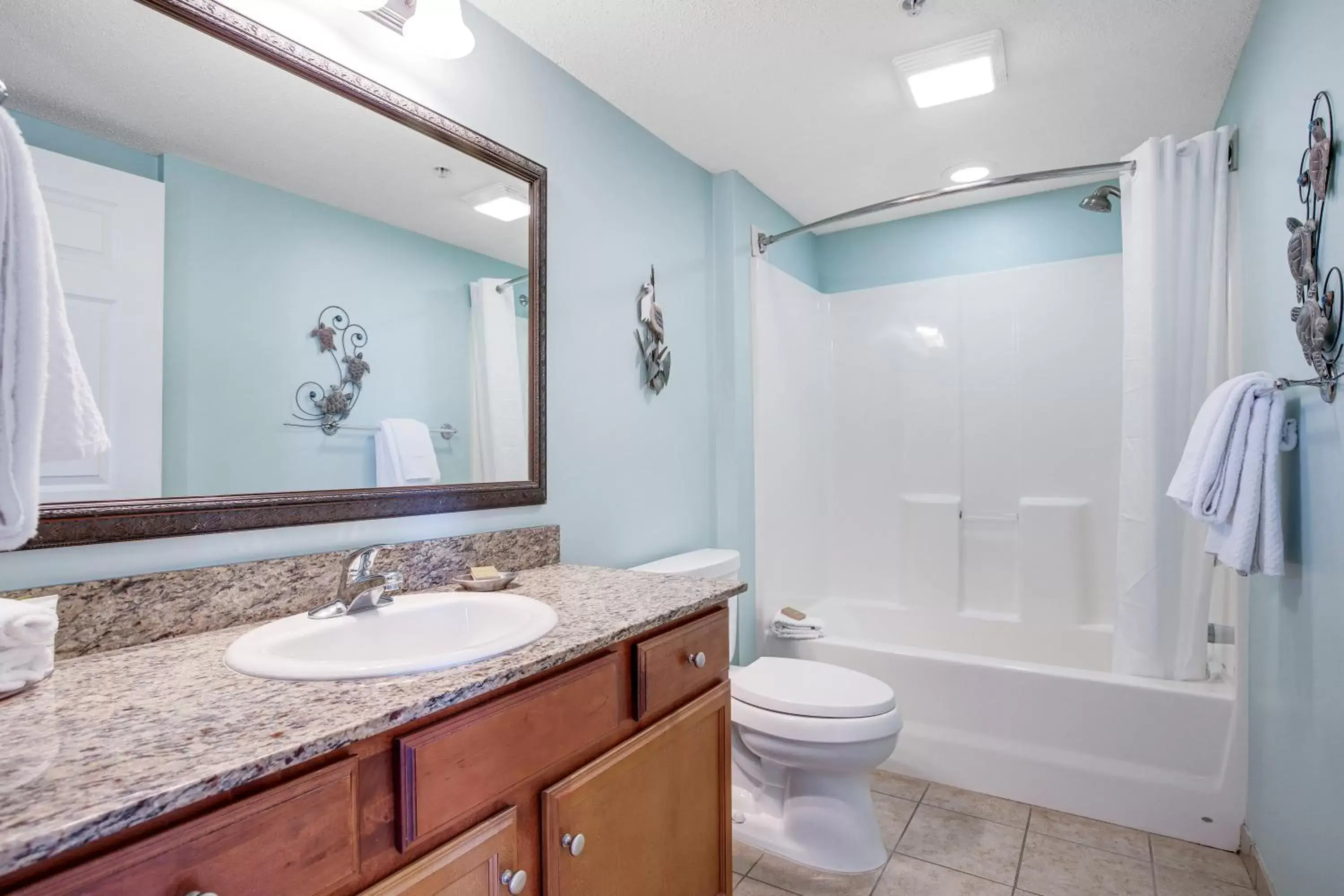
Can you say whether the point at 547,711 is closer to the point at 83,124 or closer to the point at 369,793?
the point at 369,793

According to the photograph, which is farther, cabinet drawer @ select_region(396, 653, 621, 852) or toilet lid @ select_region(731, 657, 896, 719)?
toilet lid @ select_region(731, 657, 896, 719)

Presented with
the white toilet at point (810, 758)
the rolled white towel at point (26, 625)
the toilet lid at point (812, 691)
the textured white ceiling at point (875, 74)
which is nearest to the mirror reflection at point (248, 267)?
the rolled white towel at point (26, 625)

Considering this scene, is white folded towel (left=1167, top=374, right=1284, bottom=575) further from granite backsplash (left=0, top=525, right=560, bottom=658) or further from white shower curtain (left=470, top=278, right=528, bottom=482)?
granite backsplash (left=0, top=525, right=560, bottom=658)

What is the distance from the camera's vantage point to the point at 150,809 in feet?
1.86

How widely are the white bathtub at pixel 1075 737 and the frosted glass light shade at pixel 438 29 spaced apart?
7.25 ft

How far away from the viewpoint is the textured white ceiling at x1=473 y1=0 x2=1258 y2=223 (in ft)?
5.57

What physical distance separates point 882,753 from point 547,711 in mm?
1228

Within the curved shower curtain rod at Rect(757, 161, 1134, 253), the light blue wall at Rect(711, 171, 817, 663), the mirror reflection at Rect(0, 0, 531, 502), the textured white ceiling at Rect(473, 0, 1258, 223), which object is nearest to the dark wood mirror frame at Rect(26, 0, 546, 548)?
the mirror reflection at Rect(0, 0, 531, 502)

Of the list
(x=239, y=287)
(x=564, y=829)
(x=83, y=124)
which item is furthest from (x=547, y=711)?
(x=83, y=124)

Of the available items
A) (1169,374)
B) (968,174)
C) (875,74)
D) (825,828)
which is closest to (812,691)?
(825,828)

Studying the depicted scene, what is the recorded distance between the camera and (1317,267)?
1.28 m

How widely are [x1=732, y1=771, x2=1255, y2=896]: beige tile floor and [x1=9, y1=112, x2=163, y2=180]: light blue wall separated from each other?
6.75 feet

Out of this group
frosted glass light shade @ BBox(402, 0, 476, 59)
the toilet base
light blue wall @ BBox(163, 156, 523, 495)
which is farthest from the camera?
the toilet base

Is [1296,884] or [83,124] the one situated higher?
[83,124]
